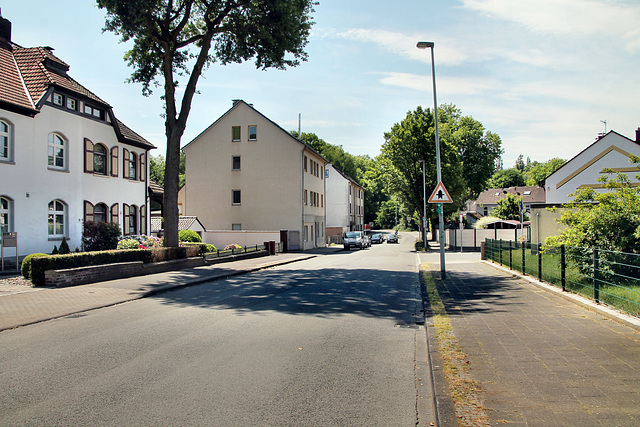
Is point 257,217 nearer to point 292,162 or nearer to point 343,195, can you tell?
point 292,162

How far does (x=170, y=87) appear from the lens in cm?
2205

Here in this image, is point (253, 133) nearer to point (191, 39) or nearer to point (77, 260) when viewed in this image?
point (191, 39)

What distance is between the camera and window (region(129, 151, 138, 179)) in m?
29.2

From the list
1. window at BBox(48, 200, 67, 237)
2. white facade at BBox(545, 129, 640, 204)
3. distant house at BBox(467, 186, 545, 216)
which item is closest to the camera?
window at BBox(48, 200, 67, 237)

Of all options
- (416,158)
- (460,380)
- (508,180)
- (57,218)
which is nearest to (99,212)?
(57,218)

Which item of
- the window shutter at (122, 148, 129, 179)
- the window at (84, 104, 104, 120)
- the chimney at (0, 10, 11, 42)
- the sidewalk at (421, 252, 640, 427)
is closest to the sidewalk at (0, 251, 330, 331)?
the sidewalk at (421, 252, 640, 427)

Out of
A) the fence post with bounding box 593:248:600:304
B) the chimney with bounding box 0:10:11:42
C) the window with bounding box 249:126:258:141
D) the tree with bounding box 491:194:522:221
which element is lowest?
the fence post with bounding box 593:248:600:304

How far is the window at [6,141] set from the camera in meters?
19.1

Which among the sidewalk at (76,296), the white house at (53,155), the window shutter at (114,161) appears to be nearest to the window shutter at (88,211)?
the white house at (53,155)

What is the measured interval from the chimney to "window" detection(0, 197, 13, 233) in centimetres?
933

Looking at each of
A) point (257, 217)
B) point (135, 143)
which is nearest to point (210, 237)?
point (257, 217)

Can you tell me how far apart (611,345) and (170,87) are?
20079 millimetres

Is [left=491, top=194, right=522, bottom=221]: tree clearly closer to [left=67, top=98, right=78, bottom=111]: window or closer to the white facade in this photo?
the white facade

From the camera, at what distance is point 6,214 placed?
19328mm
